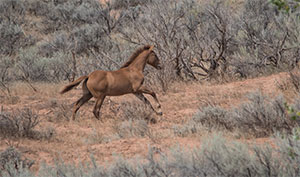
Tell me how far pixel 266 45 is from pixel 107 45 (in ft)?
27.2

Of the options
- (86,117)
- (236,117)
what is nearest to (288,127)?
(236,117)

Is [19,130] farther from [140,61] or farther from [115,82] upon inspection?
[140,61]

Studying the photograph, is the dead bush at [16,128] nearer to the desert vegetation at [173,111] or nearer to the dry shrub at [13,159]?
the desert vegetation at [173,111]

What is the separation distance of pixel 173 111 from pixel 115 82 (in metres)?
1.46

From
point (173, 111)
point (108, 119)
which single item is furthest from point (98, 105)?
point (173, 111)

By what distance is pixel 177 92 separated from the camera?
11.3 metres

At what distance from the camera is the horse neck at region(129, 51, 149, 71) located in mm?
9906

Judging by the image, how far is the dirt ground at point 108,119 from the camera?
21.0ft

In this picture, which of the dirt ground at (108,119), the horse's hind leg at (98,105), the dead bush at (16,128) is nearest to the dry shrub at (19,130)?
the dead bush at (16,128)

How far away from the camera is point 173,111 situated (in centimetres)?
961

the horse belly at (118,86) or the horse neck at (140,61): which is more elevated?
the horse neck at (140,61)

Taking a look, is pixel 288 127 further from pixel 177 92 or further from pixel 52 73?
pixel 52 73

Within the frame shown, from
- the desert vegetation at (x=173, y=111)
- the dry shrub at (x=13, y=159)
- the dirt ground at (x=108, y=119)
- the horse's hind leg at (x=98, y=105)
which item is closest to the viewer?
the desert vegetation at (x=173, y=111)

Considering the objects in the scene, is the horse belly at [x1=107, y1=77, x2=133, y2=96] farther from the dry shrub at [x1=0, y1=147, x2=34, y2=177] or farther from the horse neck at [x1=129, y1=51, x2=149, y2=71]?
the dry shrub at [x1=0, y1=147, x2=34, y2=177]
